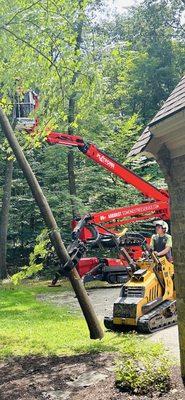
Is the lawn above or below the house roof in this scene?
below

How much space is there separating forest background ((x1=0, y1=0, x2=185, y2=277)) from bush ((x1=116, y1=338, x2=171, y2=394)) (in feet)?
8.99

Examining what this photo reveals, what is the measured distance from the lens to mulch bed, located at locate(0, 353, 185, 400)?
5.55m

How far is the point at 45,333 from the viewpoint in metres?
8.89

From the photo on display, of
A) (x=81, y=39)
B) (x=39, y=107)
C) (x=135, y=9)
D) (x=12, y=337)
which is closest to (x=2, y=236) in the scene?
(x=81, y=39)

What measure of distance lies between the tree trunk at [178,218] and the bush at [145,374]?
0.30m

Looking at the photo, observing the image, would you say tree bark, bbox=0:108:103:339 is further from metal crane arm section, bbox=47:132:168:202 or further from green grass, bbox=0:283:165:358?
metal crane arm section, bbox=47:132:168:202

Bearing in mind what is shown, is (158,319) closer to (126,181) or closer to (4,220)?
(126,181)

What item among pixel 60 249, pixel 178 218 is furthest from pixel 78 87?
pixel 178 218

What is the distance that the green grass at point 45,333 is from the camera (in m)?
7.74

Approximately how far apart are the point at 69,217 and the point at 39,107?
12.8 m

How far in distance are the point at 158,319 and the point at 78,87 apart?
4507mm

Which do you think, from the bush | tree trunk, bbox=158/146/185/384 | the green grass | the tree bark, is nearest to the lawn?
the green grass

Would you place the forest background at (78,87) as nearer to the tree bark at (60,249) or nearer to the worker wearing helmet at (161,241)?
the tree bark at (60,249)

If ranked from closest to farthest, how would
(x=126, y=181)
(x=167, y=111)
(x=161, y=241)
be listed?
(x=167, y=111)
(x=161, y=241)
(x=126, y=181)
